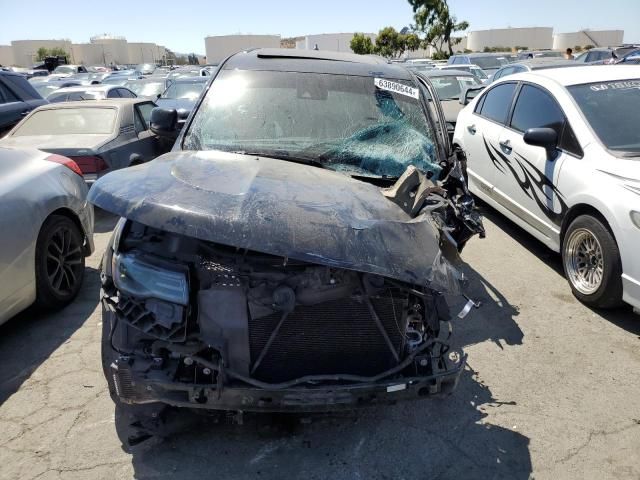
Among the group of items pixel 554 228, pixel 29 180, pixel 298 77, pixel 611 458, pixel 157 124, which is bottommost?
pixel 611 458

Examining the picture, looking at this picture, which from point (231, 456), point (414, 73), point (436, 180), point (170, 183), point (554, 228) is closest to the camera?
point (170, 183)

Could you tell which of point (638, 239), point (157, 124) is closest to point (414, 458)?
Answer: point (638, 239)

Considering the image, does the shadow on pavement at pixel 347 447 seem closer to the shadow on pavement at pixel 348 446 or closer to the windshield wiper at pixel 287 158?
the shadow on pavement at pixel 348 446

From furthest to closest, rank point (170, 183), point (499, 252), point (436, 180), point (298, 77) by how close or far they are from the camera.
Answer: point (499, 252) < point (298, 77) < point (436, 180) < point (170, 183)

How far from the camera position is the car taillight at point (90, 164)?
6.50 metres

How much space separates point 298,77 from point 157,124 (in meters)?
1.19

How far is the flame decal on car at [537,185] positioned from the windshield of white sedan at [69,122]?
17.1 ft

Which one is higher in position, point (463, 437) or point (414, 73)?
point (414, 73)

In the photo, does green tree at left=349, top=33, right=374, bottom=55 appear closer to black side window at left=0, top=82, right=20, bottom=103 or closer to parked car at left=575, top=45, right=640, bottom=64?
parked car at left=575, top=45, right=640, bottom=64

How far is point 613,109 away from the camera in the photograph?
469cm

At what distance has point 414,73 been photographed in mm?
4484

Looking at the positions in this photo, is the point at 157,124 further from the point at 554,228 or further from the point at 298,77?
the point at 554,228

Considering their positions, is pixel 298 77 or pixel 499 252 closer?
pixel 298 77

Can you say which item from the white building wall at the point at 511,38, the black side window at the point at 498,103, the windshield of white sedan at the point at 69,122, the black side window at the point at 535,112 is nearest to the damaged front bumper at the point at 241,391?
the black side window at the point at 535,112
